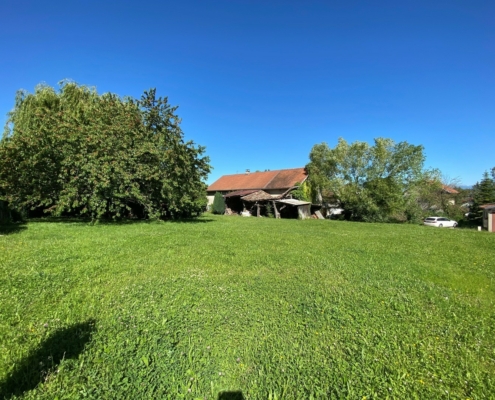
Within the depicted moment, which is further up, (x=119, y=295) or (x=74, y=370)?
(x=119, y=295)

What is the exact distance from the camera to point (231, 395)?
251 centimetres

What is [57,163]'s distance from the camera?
13227 millimetres

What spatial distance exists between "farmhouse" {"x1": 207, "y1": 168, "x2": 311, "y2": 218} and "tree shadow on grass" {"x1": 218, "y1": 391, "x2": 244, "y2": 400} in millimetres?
26275

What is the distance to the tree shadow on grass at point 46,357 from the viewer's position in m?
2.38

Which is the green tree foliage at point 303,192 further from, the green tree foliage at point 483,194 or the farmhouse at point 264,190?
the green tree foliage at point 483,194

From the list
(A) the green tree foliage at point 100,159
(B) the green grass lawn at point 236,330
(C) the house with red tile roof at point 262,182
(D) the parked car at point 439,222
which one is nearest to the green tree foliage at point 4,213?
(A) the green tree foliage at point 100,159

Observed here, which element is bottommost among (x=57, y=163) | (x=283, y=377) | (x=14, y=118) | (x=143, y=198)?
(x=283, y=377)

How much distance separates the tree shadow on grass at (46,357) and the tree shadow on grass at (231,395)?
5.32 feet

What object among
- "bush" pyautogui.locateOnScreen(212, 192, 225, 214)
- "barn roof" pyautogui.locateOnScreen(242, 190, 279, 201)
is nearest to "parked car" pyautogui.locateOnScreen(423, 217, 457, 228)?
"barn roof" pyautogui.locateOnScreen(242, 190, 279, 201)

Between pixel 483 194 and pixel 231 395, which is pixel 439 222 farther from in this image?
pixel 231 395

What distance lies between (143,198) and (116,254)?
7970 mm

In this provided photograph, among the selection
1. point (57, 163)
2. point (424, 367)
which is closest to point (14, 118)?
point (57, 163)

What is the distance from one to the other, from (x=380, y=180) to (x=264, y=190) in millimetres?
13939

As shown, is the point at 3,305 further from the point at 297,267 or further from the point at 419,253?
the point at 419,253
